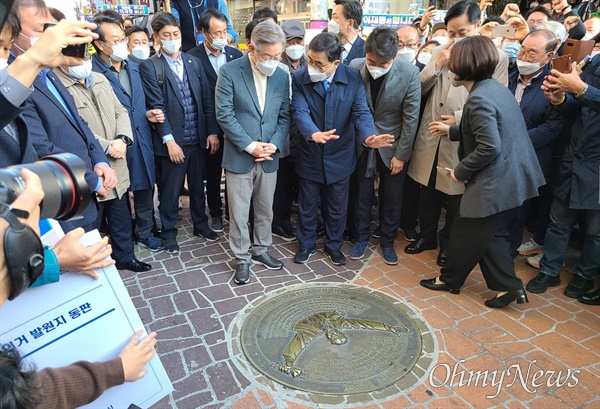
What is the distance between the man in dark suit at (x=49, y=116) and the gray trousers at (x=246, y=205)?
1.24m

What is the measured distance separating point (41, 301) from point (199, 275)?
104 inches

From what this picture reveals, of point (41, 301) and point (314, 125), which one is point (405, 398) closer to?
point (41, 301)

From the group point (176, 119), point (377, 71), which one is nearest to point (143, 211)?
point (176, 119)

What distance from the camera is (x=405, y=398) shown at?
102 inches

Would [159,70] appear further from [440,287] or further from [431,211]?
[440,287]

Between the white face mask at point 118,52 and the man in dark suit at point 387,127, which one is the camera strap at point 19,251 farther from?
the man in dark suit at point 387,127

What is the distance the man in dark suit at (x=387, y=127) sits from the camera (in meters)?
3.92

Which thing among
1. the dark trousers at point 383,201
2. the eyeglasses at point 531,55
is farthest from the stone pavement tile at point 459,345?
the eyeglasses at point 531,55

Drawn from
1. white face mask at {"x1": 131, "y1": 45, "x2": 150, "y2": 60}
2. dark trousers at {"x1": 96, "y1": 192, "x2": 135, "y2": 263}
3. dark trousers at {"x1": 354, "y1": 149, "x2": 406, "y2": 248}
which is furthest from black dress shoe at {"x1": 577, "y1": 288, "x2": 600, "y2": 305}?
white face mask at {"x1": 131, "y1": 45, "x2": 150, "y2": 60}

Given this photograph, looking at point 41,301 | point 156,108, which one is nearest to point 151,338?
point 41,301

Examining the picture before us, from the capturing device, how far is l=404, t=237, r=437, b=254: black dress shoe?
180 inches

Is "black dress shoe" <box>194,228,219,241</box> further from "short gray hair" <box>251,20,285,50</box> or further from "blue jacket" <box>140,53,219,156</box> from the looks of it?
"short gray hair" <box>251,20,285,50</box>

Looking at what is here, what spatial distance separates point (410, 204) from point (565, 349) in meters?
2.22

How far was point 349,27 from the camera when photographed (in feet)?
16.0
